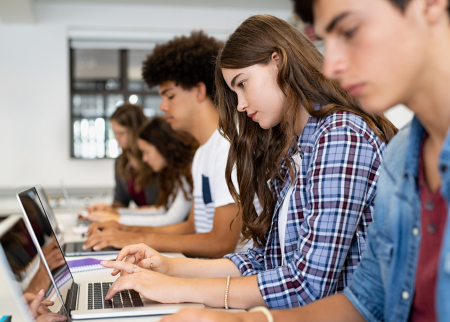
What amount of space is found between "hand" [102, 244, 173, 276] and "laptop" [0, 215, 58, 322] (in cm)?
27

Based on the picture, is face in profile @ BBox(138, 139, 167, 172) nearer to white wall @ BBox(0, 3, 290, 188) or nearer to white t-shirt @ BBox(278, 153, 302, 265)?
white t-shirt @ BBox(278, 153, 302, 265)

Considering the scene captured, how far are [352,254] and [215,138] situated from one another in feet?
3.25

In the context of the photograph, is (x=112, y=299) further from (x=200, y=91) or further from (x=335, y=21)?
(x=200, y=91)

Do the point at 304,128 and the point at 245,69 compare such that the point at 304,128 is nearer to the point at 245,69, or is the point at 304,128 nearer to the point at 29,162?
the point at 245,69

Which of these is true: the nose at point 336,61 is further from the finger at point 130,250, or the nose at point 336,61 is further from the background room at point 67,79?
the background room at point 67,79

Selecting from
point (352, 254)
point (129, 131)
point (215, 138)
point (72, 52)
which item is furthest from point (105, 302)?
point (72, 52)

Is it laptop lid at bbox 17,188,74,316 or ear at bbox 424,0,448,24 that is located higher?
ear at bbox 424,0,448,24

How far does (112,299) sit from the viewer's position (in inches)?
42.6

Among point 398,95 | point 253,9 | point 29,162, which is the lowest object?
point 29,162

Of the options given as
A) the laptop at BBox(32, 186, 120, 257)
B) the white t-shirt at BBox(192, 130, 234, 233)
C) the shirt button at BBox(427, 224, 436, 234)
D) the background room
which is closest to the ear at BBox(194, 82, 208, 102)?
the white t-shirt at BBox(192, 130, 234, 233)

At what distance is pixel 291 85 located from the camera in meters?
1.15

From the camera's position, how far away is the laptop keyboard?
3.39 ft

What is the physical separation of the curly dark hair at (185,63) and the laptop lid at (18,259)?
44.2 inches

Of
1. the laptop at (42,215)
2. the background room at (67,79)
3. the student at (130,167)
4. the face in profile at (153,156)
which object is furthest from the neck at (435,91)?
the background room at (67,79)
